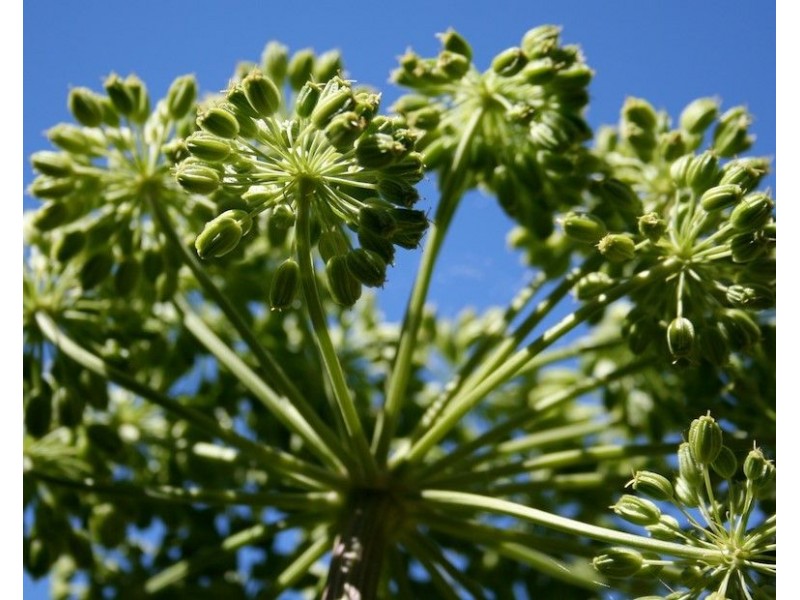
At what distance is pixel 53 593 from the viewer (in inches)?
327

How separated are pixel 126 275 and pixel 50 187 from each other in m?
0.64

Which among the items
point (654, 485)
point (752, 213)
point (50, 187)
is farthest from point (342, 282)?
point (50, 187)

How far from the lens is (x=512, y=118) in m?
6.16

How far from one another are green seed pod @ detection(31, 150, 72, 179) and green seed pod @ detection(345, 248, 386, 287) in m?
2.31

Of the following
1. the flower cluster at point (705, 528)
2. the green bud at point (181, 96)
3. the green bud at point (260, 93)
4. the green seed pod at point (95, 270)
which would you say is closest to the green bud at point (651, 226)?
the flower cluster at point (705, 528)

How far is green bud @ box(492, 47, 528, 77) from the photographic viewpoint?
6113mm

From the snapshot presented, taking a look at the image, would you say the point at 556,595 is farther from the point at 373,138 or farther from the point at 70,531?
the point at 373,138

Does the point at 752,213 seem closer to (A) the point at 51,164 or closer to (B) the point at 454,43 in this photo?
(B) the point at 454,43

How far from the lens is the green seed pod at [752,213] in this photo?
508 cm

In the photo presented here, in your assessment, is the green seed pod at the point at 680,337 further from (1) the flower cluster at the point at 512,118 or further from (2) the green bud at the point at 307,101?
(2) the green bud at the point at 307,101

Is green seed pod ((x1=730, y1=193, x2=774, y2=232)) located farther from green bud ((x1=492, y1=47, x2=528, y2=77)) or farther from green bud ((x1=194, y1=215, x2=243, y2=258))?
green bud ((x1=194, y1=215, x2=243, y2=258))

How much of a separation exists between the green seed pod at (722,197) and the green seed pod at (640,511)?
57.8 inches

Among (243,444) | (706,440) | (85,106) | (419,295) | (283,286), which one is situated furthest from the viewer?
(85,106)
